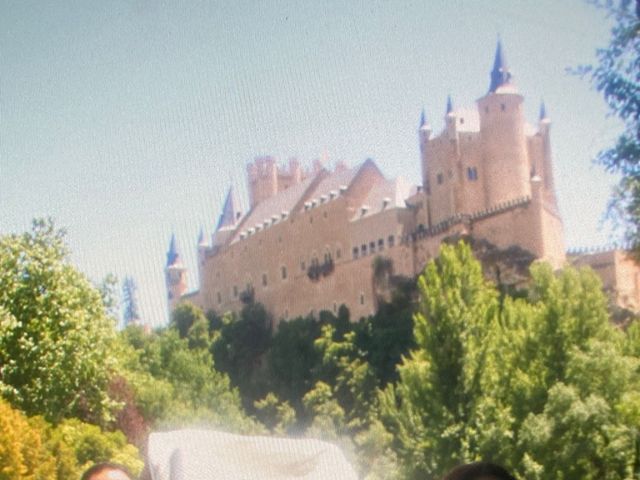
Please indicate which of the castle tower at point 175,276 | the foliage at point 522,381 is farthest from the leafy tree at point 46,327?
the castle tower at point 175,276

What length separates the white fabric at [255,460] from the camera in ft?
9.39

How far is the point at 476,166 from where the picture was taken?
67.8 m

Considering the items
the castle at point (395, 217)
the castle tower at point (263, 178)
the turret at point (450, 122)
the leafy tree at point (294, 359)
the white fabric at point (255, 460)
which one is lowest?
the white fabric at point (255, 460)

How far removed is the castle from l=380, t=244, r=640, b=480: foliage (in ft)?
83.3

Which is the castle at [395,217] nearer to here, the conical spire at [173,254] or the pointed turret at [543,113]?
the pointed turret at [543,113]

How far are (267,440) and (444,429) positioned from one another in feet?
88.9

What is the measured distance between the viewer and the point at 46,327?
1092 inches

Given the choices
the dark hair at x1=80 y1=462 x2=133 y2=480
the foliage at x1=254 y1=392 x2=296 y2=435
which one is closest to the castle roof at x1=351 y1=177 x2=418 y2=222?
the foliage at x1=254 y1=392 x2=296 y2=435

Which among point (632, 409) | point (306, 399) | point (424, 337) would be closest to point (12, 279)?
point (424, 337)

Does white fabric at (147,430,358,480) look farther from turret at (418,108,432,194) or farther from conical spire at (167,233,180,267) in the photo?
conical spire at (167,233,180,267)

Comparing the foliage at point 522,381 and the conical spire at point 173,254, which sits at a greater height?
the conical spire at point 173,254

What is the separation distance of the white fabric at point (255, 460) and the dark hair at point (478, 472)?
2.33 ft

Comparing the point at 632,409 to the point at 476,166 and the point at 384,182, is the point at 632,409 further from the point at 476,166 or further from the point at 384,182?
the point at 384,182

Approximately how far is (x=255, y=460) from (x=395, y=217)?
226 ft
